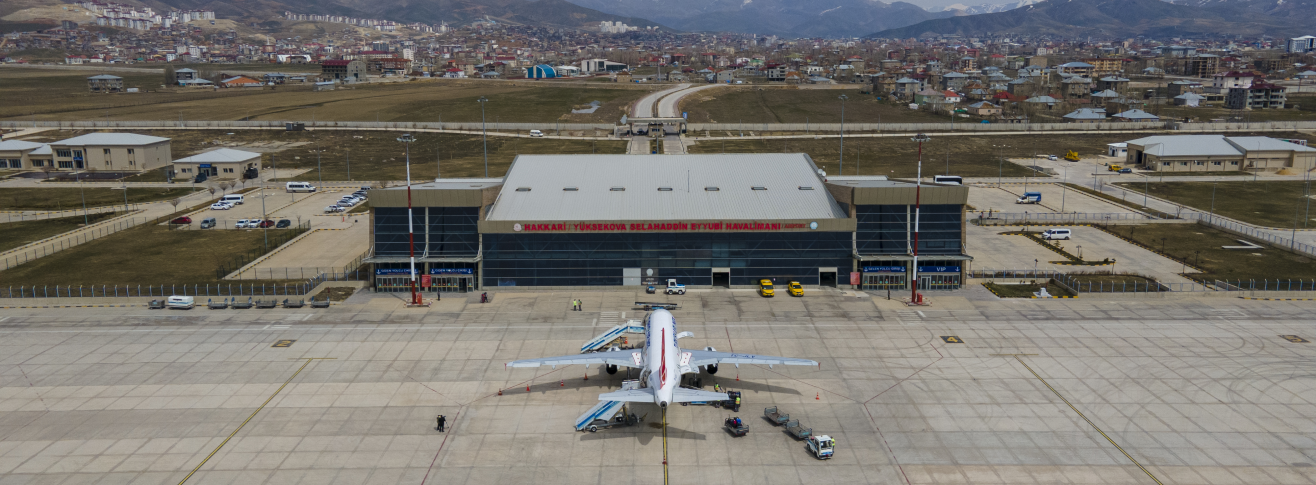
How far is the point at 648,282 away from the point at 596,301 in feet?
23.8

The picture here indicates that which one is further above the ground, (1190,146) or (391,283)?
(1190,146)

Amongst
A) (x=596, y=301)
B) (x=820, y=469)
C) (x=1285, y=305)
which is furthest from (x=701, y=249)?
(x=1285, y=305)

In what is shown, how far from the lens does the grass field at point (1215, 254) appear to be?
99.4 meters

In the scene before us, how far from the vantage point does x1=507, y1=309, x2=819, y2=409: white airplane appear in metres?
55.1

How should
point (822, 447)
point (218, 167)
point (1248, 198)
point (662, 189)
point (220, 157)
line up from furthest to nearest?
point (220, 157)
point (218, 167)
point (1248, 198)
point (662, 189)
point (822, 447)

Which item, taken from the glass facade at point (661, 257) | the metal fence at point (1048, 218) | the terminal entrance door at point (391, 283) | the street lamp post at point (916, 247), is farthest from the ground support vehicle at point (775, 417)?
the metal fence at point (1048, 218)

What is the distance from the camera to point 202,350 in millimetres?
73875

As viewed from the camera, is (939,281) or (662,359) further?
(939,281)

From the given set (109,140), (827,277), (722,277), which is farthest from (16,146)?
(827,277)

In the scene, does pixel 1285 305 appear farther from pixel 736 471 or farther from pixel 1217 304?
pixel 736 471

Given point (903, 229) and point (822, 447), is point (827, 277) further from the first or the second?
point (822, 447)

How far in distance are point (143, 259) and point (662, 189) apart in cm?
6582

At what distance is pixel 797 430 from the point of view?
55.7m

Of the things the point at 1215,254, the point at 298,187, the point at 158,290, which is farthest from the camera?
the point at 298,187
